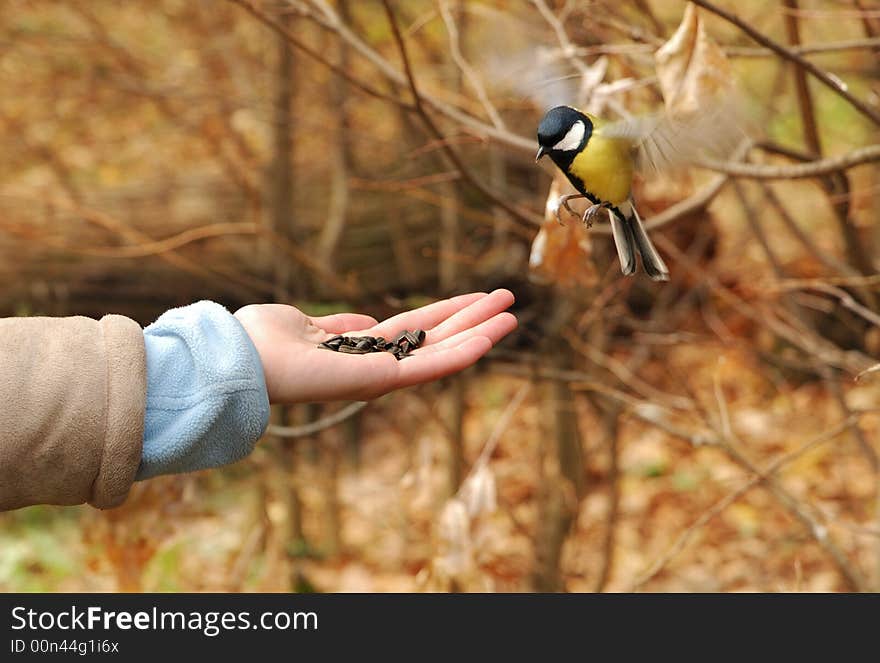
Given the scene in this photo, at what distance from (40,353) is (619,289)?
2.15 m

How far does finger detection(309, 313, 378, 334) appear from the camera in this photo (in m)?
1.85

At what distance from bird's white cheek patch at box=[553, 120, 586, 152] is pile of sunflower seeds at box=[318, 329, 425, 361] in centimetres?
46

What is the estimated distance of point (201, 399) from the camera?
1.41 m

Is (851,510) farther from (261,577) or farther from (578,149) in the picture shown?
(578,149)

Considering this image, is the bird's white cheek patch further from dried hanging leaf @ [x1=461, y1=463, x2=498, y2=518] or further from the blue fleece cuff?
dried hanging leaf @ [x1=461, y1=463, x2=498, y2=518]

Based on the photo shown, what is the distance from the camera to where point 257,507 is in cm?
425

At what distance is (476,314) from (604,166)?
44 cm

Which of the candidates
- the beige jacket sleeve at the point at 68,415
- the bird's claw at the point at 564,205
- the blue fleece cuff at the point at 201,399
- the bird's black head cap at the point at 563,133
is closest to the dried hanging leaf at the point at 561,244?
the bird's claw at the point at 564,205

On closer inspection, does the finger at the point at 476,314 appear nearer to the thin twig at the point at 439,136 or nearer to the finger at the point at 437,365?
the finger at the point at 437,365

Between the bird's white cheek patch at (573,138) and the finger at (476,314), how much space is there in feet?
1.33

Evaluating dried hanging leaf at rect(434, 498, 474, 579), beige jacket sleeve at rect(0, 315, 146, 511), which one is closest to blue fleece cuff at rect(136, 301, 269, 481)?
beige jacket sleeve at rect(0, 315, 146, 511)

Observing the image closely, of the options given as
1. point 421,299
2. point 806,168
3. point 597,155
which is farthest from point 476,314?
point 421,299
